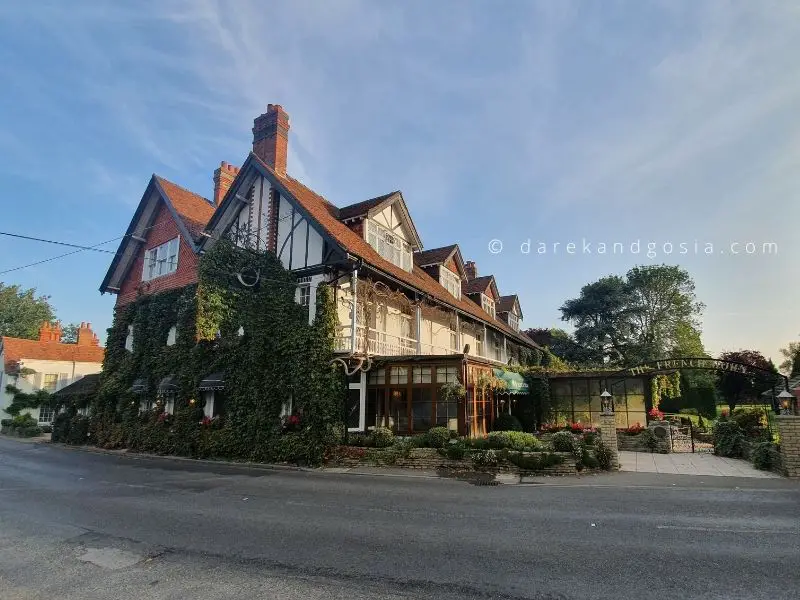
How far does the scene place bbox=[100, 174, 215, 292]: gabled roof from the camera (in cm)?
2361

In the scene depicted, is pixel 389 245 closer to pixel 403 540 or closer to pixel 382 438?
pixel 382 438

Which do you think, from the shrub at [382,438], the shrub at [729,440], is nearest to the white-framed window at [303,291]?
the shrub at [382,438]

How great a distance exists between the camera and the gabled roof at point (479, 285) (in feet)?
109

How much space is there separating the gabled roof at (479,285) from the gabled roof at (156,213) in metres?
17.6

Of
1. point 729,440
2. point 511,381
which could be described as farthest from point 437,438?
point 729,440

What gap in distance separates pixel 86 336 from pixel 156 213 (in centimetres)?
2568

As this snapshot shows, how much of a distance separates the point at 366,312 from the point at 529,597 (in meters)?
14.3

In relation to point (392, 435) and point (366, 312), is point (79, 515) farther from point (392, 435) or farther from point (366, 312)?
point (366, 312)

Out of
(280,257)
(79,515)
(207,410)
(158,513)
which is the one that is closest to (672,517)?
(158,513)

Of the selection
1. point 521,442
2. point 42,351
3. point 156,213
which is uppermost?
Result: point 156,213

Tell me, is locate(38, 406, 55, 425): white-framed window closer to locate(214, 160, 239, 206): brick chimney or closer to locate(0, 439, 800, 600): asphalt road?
locate(214, 160, 239, 206): brick chimney

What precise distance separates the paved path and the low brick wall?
2214 millimetres

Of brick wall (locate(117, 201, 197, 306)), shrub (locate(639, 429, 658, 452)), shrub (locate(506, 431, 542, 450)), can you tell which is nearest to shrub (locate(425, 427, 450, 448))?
shrub (locate(506, 431, 542, 450))

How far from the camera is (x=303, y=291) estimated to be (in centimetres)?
1925
